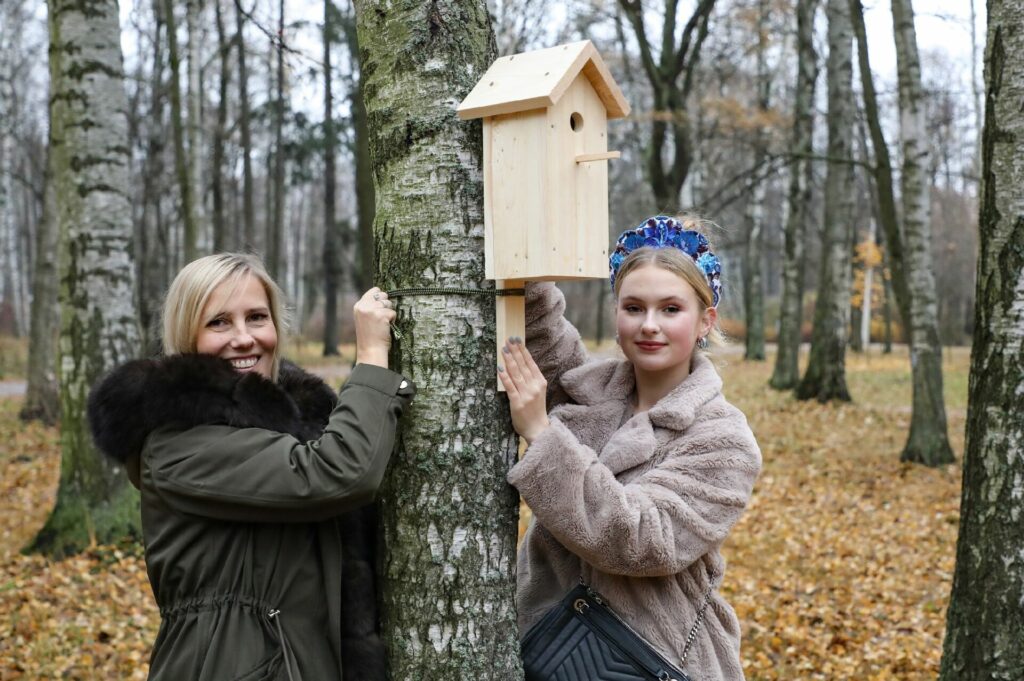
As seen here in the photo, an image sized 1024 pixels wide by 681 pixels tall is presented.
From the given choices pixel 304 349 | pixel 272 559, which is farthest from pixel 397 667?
pixel 304 349

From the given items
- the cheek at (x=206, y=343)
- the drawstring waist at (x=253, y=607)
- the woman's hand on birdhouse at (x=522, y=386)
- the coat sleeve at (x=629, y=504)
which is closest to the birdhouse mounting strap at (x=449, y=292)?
the woman's hand on birdhouse at (x=522, y=386)

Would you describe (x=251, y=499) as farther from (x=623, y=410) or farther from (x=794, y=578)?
(x=794, y=578)

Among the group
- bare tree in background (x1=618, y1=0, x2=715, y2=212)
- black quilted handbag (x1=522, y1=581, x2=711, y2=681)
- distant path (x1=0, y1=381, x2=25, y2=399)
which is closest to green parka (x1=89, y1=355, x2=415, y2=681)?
black quilted handbag (x1=522, y1=581, x2=711, y2=681)

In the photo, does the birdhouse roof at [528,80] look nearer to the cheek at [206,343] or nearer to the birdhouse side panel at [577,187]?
the birdhouse side panel at [577,187]

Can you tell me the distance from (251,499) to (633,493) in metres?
0.95

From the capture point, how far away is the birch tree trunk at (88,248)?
6223 millimetres

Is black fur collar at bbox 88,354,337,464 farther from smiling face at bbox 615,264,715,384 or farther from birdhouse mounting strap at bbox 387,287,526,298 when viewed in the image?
smiling face at bbox 615,264,715,384

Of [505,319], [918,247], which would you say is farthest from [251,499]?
[918,247]

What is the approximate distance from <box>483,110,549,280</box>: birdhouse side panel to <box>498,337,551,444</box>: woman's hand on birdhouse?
7.9 inches

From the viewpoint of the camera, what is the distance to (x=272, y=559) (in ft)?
6.75

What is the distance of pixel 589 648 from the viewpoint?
2.27 meters

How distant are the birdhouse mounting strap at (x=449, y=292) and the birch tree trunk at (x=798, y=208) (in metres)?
13.5

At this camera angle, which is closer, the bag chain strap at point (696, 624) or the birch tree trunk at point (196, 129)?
the bag chain strap at point (696, 624)

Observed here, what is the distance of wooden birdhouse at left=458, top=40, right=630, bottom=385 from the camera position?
2.12 metres
